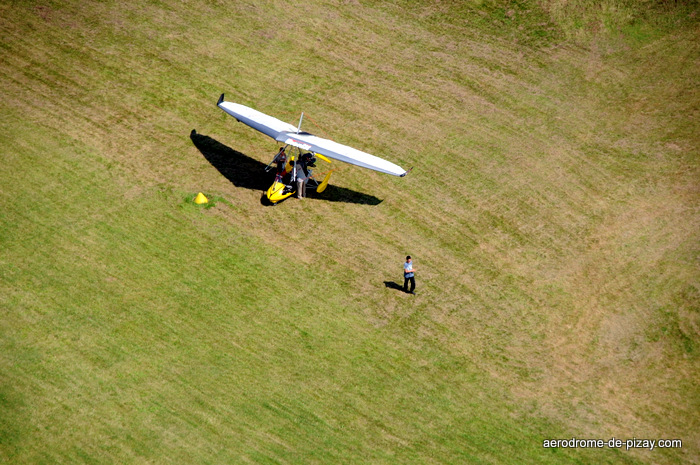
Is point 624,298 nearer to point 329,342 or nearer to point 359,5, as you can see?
point 329,342

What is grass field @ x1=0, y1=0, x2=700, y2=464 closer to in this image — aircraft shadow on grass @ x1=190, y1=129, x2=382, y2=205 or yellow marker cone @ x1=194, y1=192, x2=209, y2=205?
aircraft shadow on grass @ x1=190, y1=129, x2=382, y2=205

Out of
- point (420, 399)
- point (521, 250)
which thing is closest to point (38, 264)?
point (420, 399)

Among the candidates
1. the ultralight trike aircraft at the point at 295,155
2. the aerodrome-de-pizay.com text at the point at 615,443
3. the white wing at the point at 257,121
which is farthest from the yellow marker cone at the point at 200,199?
the aerodrome-de-pizay.com text at the point at 615,443

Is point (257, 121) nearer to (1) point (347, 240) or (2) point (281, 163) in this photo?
(2) point (281, 163)

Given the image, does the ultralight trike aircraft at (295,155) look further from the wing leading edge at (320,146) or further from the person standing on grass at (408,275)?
the person standing on grass at (408,275)

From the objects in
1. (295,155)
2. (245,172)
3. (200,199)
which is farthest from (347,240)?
(200,199)

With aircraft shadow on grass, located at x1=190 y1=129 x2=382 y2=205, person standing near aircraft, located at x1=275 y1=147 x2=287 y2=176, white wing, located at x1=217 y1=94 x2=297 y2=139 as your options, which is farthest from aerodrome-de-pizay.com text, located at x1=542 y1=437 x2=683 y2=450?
white wing, located at x1=217 y1=94 x2=297 y2=139
